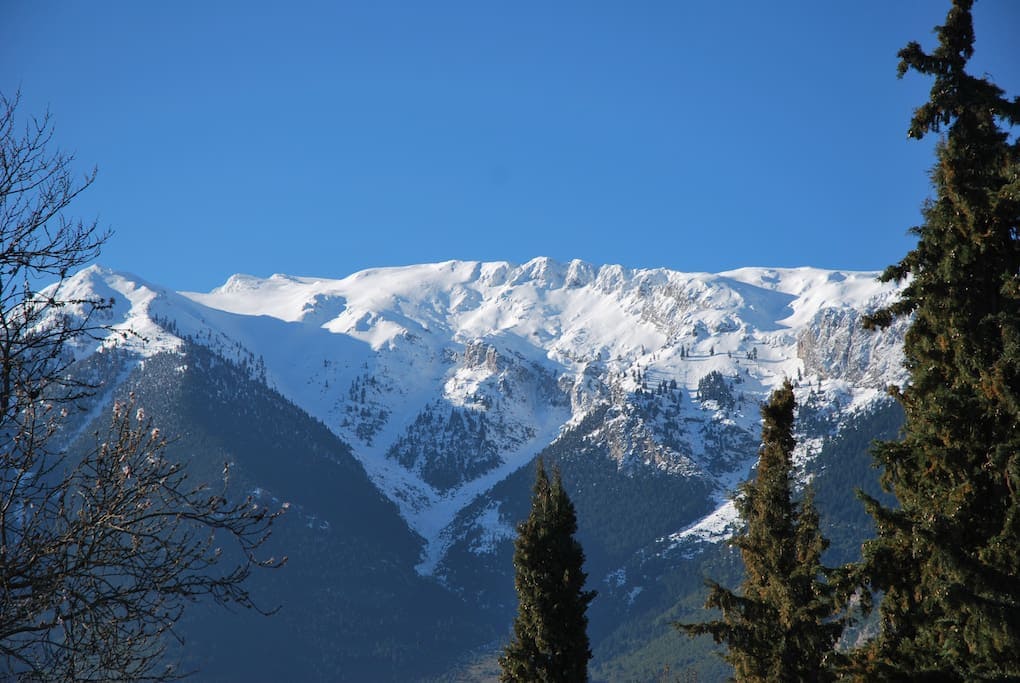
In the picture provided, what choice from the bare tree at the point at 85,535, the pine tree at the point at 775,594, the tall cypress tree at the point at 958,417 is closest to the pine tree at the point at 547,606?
the pine tree at the point at 775,594

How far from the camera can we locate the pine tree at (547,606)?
3284 cm

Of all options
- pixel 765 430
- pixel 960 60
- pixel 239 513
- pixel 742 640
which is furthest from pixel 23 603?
pixel 765 430

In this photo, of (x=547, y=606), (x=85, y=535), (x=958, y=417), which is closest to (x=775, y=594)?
(x=547, y=606)

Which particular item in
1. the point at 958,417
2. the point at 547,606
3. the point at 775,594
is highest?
the point at 958,417

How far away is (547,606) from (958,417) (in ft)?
66.2

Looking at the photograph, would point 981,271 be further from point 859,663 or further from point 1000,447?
point 859,663

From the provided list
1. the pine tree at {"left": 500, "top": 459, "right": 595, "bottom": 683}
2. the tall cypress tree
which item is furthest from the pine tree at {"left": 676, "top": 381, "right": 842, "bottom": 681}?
the tall cypress tree

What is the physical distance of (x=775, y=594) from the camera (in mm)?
26484

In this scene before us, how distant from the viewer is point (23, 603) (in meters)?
10.7

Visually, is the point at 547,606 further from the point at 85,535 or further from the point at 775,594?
the point at 85,535

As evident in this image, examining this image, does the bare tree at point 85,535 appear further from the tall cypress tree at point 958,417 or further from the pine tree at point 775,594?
the pine tree at point 775,594

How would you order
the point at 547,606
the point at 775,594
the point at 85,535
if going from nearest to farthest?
the point at 85,535
the point at 775,594
the point at 547,606

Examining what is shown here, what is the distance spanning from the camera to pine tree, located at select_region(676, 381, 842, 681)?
2575 centimetres

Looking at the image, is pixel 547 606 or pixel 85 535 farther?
pixel 547 606
